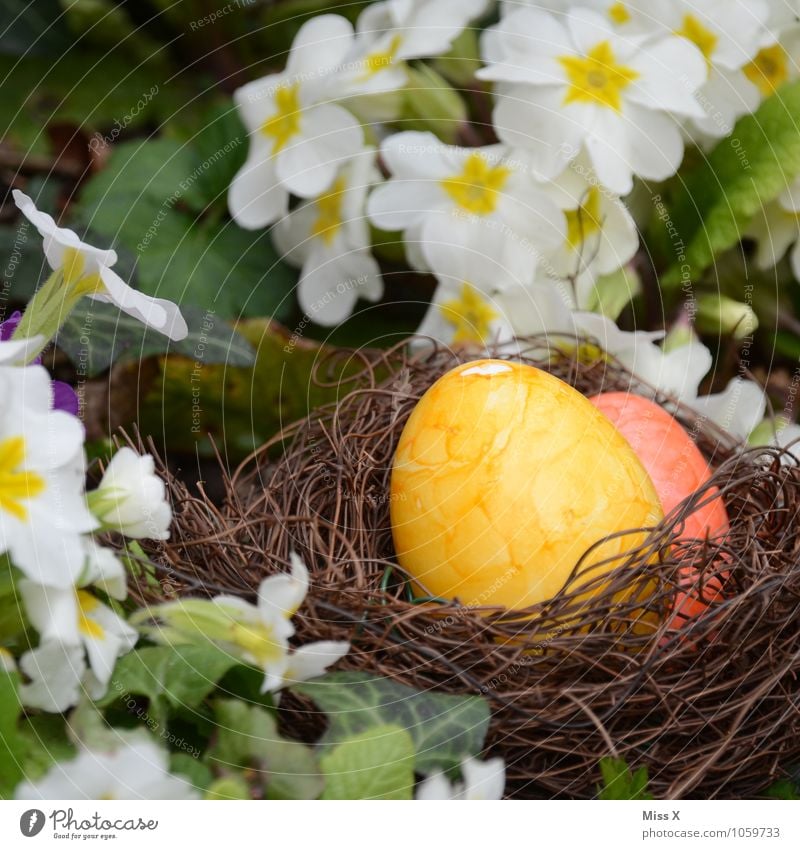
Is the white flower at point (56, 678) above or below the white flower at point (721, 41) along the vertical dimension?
below

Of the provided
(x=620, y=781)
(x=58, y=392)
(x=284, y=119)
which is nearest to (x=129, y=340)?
(x=58, y=392)

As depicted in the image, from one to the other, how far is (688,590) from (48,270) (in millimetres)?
564

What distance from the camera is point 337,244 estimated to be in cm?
81

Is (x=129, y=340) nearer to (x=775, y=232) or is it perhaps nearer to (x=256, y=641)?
(x=256, y=641)

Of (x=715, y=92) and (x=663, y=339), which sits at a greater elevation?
(x=715, y=92)

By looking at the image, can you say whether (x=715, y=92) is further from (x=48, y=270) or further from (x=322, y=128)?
(x=48, y=270)

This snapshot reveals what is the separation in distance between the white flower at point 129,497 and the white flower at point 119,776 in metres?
0.11

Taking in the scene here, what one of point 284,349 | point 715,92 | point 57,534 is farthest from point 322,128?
point 57,534

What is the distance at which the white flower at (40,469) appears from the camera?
1.51 ft

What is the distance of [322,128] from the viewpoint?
76cm

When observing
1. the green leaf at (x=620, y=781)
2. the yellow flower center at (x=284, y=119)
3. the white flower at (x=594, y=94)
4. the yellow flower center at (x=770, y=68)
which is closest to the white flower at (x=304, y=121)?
the yellow flower center at (x=284, y=119)

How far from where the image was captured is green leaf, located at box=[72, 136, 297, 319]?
0.84m

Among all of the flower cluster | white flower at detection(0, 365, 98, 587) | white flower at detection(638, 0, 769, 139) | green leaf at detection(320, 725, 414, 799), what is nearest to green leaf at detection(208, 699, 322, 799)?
green leaf at detection(320, 725, 414, 799)

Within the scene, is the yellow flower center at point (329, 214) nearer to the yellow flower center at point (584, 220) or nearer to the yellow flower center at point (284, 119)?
the yellow flower center at point (284, 119)
